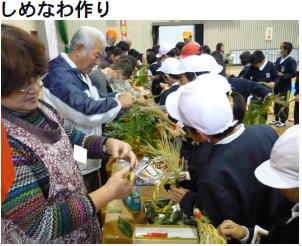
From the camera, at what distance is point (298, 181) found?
88 cm

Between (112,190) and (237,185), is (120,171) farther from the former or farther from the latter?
(237,185)

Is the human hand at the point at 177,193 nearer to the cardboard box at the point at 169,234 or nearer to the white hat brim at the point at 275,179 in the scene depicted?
the cardboard box at the point at 169,234

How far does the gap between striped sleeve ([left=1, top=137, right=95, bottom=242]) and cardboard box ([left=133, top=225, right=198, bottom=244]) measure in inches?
10.5

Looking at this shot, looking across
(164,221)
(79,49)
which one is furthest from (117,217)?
(79,49)

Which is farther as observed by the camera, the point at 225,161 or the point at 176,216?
the point at 176,216

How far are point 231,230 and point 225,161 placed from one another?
246mm

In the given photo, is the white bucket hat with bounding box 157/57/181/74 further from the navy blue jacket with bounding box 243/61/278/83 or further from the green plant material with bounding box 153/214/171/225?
the navy blue jacket with bounding box 243/61/278/83

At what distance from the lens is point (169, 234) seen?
45.2 inches

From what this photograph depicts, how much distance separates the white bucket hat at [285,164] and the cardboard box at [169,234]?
382 mm

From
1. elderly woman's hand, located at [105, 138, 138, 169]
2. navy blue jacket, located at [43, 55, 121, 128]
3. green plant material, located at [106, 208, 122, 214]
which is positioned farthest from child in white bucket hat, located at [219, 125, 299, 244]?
navy blue jacket, located at [43, 55, 121, 128]

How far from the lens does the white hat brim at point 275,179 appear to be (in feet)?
2.90

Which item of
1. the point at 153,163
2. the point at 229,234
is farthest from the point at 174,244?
the point at 153,163

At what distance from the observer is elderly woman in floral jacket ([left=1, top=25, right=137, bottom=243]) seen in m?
0.82

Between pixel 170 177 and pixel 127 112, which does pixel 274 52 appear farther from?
pixel 170 177
